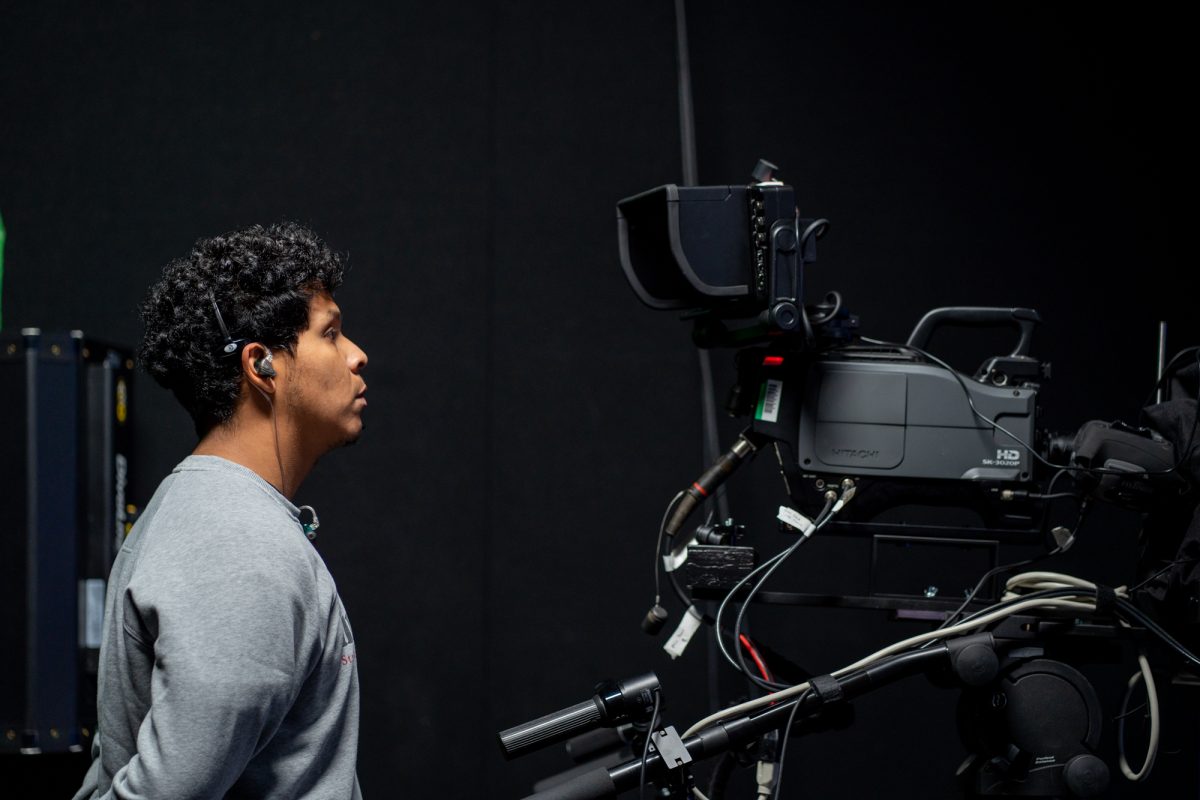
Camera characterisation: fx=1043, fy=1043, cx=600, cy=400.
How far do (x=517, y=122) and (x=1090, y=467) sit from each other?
1.76 metres

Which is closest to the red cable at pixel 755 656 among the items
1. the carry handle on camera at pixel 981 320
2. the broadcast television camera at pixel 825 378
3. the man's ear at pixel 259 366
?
the broadcast television camera at pixel 825 378

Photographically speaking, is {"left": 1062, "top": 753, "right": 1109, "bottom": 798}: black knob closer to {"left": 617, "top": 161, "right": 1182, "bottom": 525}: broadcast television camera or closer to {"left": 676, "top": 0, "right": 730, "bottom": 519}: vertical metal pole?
{"left": 617, "top": 161, "right": 1182, "bottom": 525}: broadcast television camera

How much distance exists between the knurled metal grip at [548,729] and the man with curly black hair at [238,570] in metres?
0.21

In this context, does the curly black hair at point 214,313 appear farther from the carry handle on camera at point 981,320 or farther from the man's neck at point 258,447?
the carry handle on camera at point 981,320

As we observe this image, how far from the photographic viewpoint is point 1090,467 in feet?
5.08

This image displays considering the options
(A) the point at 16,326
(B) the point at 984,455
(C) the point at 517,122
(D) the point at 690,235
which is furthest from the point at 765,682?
(A) the point at 16,326

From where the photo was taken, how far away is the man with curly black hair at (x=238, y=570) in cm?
101

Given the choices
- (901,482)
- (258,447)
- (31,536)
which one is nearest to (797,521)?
(901,482)

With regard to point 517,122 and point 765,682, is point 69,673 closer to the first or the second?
point 765,682

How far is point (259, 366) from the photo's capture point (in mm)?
1242

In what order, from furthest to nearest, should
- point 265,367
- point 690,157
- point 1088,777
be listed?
point 690,157
point 1088,777
point 265,367

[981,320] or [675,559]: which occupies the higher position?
[981,320]

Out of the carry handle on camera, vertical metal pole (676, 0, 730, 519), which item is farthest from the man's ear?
vertical metal pole (676, 0, 730, 519)

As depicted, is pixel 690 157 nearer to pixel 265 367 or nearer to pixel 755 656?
pixel 755 656
